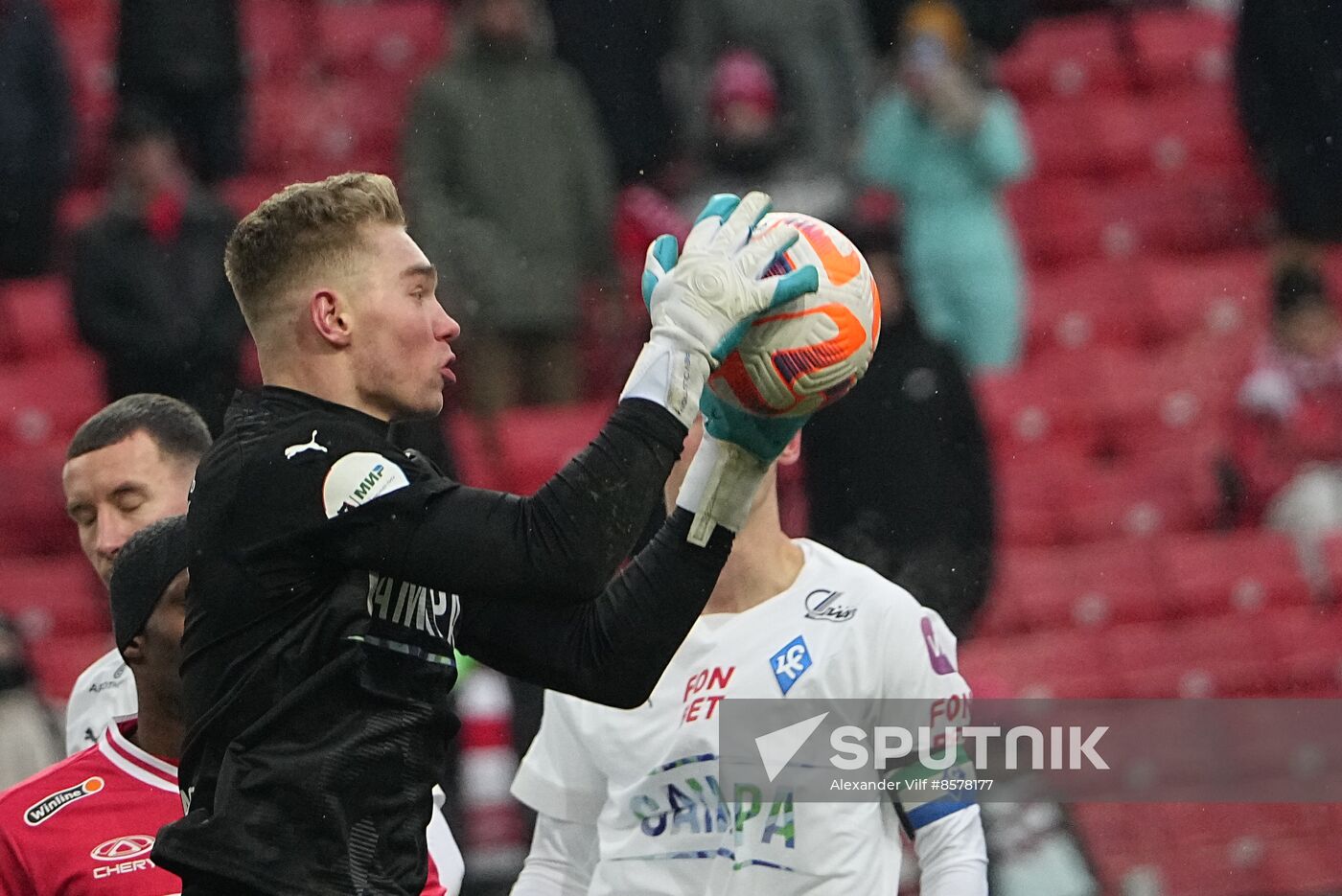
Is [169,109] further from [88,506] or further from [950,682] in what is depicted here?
[950,682]

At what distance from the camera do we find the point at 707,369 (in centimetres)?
251

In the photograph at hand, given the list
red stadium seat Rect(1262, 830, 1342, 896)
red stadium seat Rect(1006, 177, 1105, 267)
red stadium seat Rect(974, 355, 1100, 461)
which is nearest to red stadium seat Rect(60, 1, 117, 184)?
red stadium seat Rect(974, 355, 1100, 461)

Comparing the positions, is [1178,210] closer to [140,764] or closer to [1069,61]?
[1069,61]

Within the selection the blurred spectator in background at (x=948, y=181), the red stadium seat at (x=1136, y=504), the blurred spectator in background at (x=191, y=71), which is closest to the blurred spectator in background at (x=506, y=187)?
the blurred spectator in background at (x=191, y=71)

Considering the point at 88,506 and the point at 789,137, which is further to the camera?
the point at 789,137

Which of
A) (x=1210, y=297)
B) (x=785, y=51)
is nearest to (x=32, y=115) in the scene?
(x=785, y=51)

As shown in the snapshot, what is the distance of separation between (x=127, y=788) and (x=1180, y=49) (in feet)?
24.6

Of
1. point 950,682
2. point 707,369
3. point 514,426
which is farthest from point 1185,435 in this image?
point 707,369

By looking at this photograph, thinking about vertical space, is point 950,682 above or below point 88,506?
below

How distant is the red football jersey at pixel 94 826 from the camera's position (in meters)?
3.19

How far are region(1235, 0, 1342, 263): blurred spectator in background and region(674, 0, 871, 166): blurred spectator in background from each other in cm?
175

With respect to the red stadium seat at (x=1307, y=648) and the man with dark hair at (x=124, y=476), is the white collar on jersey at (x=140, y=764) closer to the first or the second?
the man with dark hair at (x=124, y=476)

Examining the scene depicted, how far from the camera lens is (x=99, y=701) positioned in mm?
3857

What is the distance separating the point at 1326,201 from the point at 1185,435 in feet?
3.90
